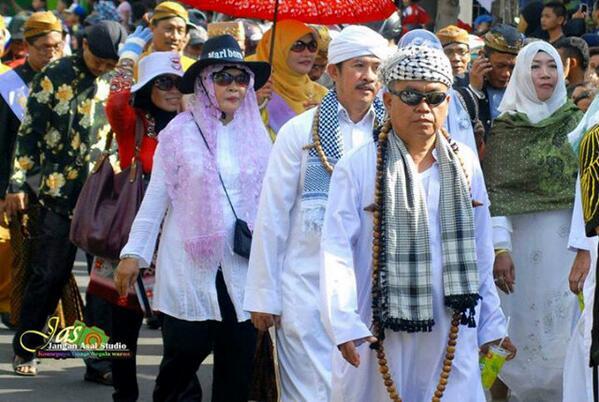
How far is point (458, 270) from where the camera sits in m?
5.27

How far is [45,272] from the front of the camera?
29.8 feet

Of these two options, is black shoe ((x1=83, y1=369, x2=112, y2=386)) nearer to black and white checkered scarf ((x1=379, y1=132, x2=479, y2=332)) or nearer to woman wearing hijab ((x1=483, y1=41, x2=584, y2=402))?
woman wearing hijab ((x1=483, y1=41, x2=584, y2=402))

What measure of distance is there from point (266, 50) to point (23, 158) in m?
1.61

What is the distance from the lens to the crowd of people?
Result: 5.32 metres

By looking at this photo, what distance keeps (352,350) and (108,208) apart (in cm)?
310

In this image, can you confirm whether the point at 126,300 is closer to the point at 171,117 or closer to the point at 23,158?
the point at 171,117

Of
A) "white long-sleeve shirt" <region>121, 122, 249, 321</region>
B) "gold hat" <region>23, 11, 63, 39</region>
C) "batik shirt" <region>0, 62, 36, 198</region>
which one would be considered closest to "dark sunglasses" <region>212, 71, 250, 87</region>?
"white long-sleeve shirt" <region>121, 122, 249, 321</region>

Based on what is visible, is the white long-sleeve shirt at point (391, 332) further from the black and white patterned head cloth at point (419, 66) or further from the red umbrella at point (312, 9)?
the red umbrella at point (312, 9)

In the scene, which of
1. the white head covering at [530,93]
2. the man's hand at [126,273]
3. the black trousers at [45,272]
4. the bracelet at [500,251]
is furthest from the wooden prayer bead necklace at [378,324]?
the black trousers at [45,272]

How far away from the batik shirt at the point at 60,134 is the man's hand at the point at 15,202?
5.2 inches

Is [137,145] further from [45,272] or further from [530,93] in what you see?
[530,93]

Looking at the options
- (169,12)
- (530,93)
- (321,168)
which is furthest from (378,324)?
(169,12)

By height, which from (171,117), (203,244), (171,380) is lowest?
(171,380)

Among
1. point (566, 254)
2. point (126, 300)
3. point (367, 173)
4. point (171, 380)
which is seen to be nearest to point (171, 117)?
point (126, 300)
